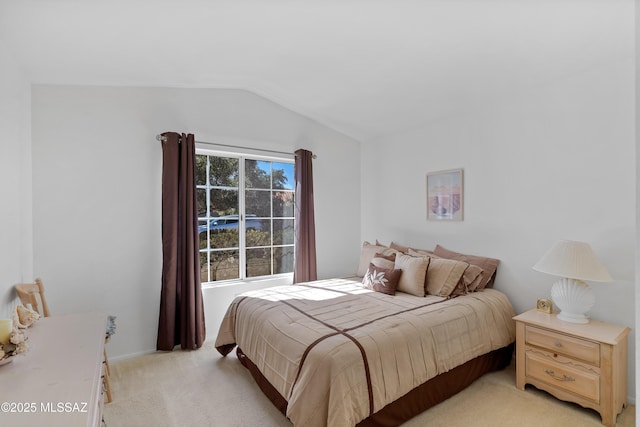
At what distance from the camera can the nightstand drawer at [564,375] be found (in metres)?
2.01

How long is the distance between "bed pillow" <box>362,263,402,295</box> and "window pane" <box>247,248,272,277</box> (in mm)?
1315

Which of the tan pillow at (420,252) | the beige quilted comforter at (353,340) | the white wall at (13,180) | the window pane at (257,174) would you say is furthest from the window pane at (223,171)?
the tan pillow at (420,252)

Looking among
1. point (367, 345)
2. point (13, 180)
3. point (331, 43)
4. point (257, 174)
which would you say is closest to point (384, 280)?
point (367, 345)

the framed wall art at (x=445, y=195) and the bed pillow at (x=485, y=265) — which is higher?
the framed wall art at (x=445, y=195)

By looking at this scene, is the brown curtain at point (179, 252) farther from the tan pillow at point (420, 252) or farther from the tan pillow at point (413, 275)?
the tan pillow at point (420, 252)

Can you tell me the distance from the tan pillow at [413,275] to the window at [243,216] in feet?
5.04

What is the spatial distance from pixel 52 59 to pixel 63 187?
1026 millimetres

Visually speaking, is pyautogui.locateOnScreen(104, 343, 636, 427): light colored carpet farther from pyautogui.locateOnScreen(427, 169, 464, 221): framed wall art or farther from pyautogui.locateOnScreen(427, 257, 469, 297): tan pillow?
pyautogui.locateOnScreen(427, 169, 464, 221): framed wall art

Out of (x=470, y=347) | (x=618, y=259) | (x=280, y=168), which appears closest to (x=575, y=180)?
(x=618, y=259)

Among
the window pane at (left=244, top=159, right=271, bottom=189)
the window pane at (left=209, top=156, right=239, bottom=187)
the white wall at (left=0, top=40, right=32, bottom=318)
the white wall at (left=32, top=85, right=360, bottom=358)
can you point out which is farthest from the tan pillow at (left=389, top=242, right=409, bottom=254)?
the white wall at (left=0, top=40, right=32, bottom=318)

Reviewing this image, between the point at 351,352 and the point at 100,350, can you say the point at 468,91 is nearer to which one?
the point at 351,352

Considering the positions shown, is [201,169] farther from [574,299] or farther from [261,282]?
[574,299]

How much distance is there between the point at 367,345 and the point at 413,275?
4.02ft

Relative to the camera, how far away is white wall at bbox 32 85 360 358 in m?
2.62
